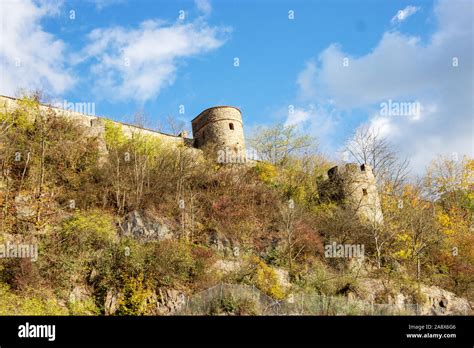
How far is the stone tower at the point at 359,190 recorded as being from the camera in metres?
25.6

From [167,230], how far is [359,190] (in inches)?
515

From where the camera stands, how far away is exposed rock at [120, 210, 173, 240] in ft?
60.1

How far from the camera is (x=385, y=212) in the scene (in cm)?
2748

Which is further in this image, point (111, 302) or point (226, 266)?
point (226, 266)

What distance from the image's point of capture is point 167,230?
19.3 meters

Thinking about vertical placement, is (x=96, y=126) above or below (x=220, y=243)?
above

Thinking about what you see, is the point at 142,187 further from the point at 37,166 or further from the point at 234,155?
the point at 234,155

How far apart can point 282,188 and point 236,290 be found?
552 inches

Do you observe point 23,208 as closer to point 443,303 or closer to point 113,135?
point 113,135

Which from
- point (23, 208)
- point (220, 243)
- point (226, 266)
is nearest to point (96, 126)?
point (23, 208)
